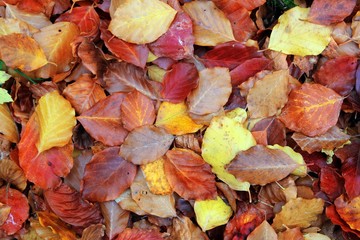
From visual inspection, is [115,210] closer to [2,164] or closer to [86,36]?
[2,164]

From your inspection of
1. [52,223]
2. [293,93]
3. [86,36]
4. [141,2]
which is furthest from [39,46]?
[293,93]

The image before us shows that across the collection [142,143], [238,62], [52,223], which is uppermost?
[238,62]

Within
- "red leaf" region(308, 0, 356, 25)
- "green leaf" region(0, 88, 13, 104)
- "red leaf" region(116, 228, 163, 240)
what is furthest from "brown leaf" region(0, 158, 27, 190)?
"red leaf" region(308, 0, 356, 25)

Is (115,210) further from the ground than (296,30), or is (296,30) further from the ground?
(296,30)

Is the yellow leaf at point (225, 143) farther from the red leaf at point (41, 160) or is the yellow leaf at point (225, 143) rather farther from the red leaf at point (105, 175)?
the red leaf at point (41, 160)

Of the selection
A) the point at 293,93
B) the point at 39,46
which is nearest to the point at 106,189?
the point at 39,46

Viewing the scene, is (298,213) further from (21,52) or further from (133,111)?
(21,52)

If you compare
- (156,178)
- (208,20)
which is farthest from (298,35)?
(156,178)

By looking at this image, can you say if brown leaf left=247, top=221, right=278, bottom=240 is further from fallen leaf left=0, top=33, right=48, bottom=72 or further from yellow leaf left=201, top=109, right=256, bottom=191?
fallen leaf left=0, top=33, right=48, bottom=72
